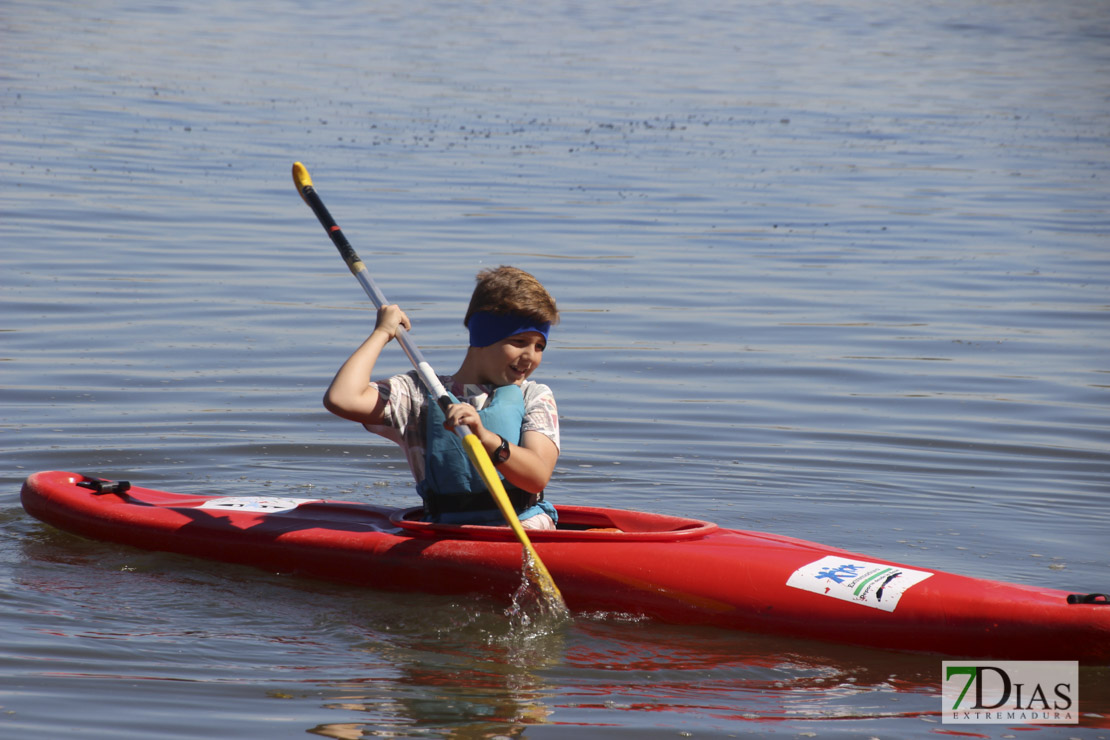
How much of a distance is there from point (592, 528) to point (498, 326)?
92cm

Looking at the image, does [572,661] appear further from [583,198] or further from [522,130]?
→ [522,130]

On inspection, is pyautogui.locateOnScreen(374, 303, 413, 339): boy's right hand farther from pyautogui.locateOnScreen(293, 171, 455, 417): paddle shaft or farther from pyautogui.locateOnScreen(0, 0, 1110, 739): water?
pyautogui.locateOnScreen(0, 0, 1110, 739): water

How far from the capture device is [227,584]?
4.87 metres

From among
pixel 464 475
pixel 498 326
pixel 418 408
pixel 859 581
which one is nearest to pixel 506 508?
pixel 464 475

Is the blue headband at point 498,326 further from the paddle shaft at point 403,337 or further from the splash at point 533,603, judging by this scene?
the splash at point 533,603

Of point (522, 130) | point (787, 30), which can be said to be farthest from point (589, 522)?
point (787, 30)

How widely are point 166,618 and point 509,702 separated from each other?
1.27 m

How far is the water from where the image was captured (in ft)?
13.3

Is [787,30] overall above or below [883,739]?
above
